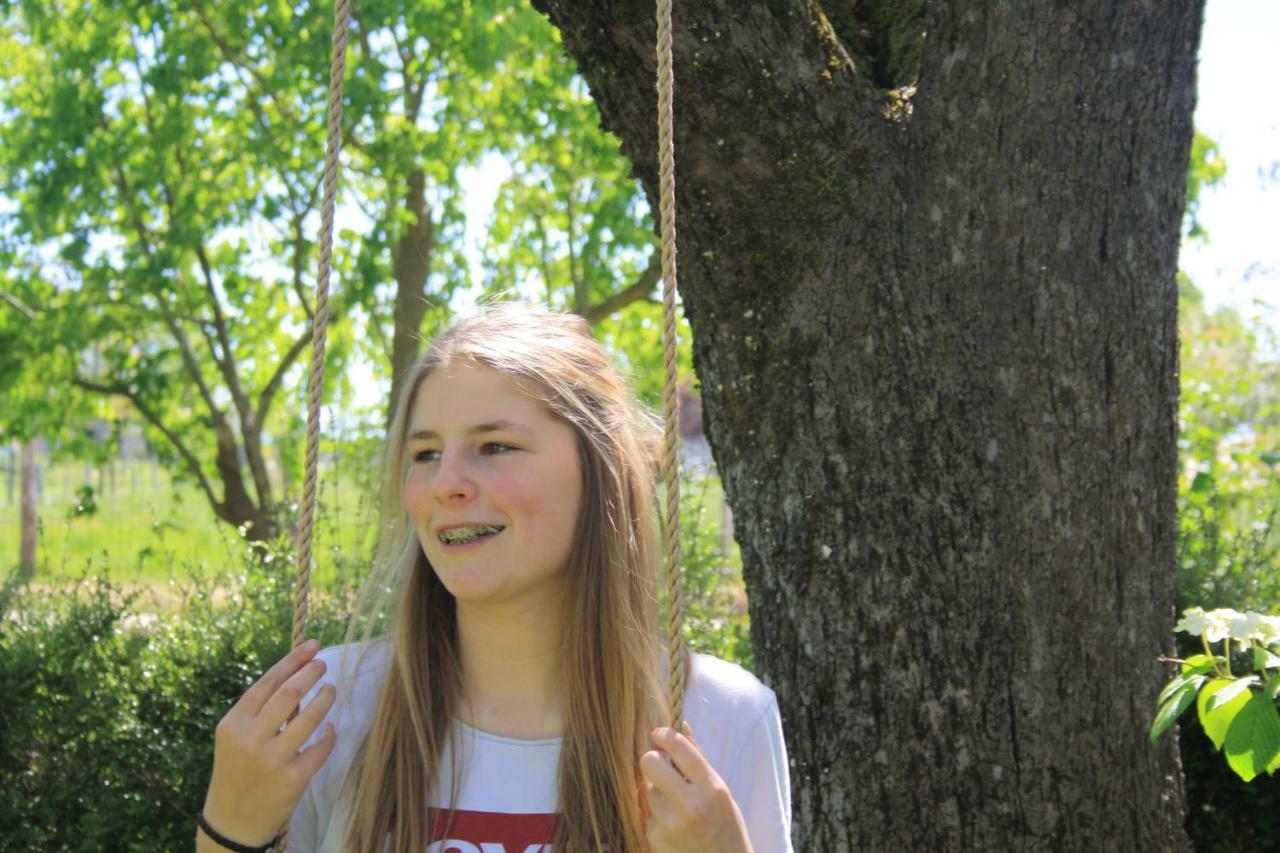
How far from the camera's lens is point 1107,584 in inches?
98.5

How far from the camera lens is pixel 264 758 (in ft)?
5.51

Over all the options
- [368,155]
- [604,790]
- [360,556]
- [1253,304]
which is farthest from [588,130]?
[604,790]

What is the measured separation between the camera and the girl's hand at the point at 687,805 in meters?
1.60

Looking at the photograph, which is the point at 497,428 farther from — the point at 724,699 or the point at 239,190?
the point at 239,190

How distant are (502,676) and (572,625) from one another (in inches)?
5.1

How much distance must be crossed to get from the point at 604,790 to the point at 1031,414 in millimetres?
1204

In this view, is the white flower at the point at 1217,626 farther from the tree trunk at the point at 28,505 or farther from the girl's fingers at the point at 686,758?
the tree trunk at the point at 28,505

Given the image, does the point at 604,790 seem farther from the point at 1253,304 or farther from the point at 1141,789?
the point at 1253,304

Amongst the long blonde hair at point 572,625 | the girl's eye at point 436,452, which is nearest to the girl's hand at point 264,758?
the long blonde hair at point 572,625

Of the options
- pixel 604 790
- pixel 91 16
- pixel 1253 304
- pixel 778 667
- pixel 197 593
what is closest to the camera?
pixel 604 790

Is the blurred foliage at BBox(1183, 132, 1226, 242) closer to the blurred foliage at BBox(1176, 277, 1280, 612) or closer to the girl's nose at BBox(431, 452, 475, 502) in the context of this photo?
the blurred foliage at BBox(1176, 277, 1280, 612)

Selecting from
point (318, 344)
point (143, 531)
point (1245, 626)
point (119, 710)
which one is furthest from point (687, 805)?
point (143, 531)

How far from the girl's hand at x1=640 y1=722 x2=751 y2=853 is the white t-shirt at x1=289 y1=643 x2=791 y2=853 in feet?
0.63

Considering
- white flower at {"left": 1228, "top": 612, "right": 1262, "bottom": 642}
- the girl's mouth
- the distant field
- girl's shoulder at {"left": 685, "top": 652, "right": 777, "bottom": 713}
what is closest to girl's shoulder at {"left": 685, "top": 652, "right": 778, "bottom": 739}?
girl's shoulder at {"left": 685, "top": 652, "right": 777, "bottom": 713}
